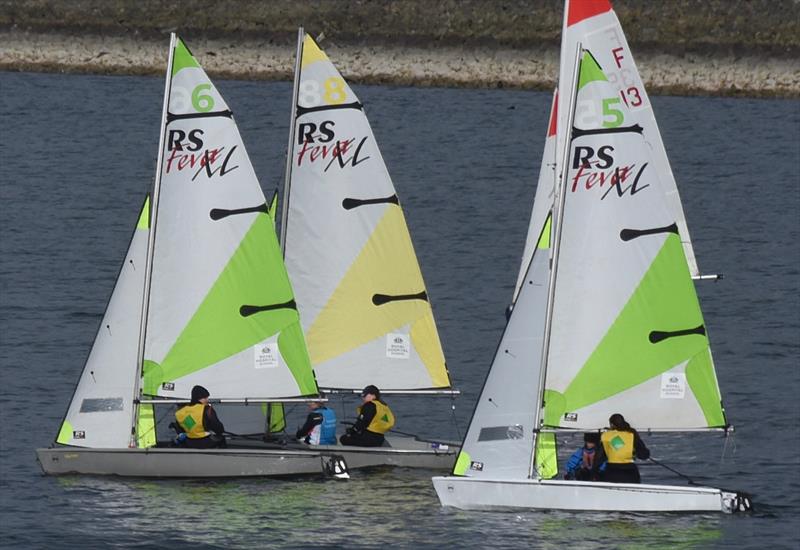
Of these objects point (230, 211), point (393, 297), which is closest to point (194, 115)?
point (230, 211)

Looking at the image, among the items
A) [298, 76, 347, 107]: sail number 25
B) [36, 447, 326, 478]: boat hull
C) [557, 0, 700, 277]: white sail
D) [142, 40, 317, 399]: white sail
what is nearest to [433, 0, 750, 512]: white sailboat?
[557, 0, 700, 277]: white sail

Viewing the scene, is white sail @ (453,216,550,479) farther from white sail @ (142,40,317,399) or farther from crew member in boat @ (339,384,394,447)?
white sail @ (142,40,317,399)

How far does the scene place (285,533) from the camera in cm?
2914

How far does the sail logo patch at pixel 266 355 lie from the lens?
3259 centimetres

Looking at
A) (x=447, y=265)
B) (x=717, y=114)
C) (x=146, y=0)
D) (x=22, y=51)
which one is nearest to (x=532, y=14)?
(x=717, y=114)

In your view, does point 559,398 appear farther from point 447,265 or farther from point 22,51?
point 22,51

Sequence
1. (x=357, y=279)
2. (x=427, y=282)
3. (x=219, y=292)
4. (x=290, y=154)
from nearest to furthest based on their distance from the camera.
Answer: (x=219, y=292), (x=290, y=154), (x=357, y=279), (x=427, y=282)

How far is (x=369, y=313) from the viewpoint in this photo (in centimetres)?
3462

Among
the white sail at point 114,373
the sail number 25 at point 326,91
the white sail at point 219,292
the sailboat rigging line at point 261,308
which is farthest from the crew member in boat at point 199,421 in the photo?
the sail number 25 at point 326,91

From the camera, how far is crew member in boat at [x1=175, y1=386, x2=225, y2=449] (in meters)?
31.3

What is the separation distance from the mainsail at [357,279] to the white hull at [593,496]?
558 cm

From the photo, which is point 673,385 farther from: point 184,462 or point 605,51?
point 184,462

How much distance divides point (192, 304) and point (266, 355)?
61.5 inches

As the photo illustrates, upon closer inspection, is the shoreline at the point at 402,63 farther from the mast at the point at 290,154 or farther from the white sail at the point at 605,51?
the mast at the point at 290,154
